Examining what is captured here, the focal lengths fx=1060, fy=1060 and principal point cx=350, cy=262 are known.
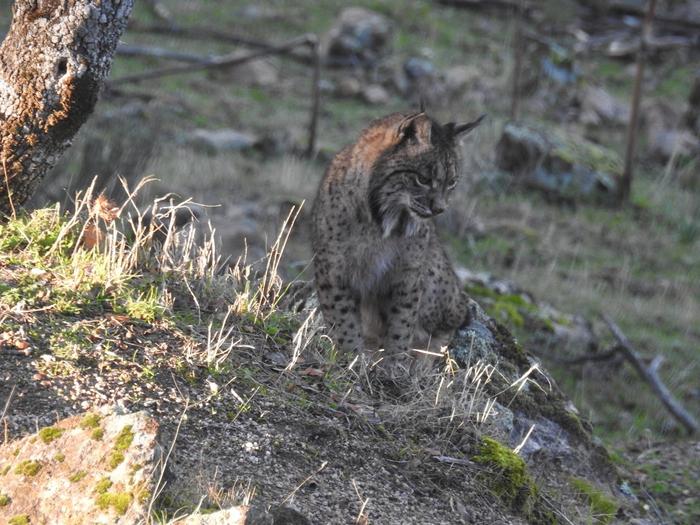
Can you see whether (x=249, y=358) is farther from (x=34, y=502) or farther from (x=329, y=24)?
(x=329, y=24)

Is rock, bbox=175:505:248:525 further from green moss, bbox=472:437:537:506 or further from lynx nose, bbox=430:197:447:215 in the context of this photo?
lynx nose, bbox=430:197:447:215

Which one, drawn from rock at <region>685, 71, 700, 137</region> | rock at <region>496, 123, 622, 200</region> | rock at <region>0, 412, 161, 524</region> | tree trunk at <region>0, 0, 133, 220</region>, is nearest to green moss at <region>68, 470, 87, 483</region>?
rock at <region>0, 412, 161, 524</region>

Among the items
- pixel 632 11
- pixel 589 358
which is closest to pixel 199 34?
pixel 632 11

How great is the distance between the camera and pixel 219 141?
16750 mm

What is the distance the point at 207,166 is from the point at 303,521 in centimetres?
1143

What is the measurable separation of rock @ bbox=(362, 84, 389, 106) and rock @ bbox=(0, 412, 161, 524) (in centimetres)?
1655

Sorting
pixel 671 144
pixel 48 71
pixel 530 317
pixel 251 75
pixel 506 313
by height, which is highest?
pixel 48 71

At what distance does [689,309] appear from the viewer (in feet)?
45.2

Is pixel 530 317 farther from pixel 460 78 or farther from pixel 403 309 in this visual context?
pixel 460 78

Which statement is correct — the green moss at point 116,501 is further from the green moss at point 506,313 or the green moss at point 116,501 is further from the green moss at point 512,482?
the green moss at point 506,313

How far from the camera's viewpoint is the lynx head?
21.0ft

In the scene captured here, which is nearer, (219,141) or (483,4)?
(219,141)

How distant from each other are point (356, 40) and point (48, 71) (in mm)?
16590

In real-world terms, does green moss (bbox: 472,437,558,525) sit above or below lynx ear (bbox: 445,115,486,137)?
below
